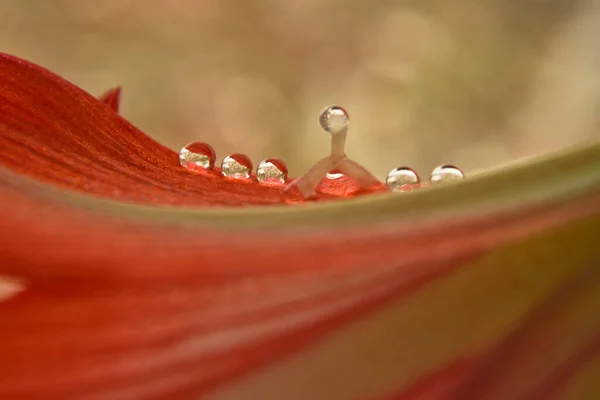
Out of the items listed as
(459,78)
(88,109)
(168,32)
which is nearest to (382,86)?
(459,78)

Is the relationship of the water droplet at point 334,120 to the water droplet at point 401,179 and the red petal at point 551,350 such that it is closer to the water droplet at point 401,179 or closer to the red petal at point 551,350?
the water droplet at point 401,179

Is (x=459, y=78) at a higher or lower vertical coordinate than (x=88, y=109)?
higher

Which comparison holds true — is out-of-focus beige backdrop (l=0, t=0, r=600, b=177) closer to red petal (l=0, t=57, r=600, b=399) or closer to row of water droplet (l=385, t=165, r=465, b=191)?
row of water droplet (l=385, t=165, r=465, b=191)

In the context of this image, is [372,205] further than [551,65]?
No

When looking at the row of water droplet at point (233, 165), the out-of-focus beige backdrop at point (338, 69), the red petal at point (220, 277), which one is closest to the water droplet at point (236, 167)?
the row of water droplet at point (233, 165)

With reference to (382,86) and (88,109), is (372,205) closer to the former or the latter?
(88,109)
